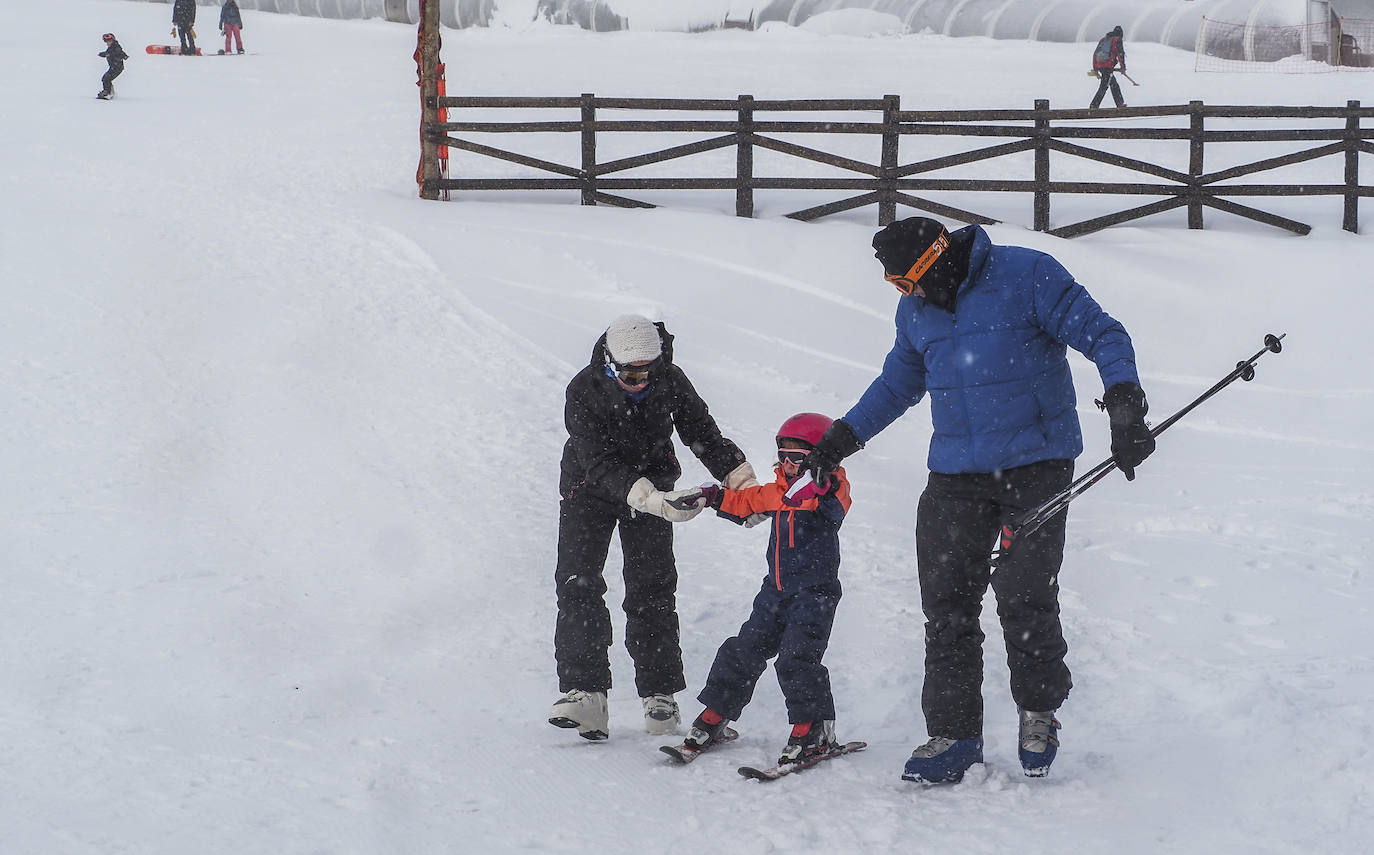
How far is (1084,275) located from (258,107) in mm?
13421

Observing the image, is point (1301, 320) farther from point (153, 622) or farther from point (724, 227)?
point (153, 622)

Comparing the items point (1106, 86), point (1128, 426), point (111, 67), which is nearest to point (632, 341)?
point (1128, 426)

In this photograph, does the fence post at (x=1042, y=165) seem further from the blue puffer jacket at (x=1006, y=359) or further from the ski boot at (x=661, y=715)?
the ski boot at (x=661, y=715)

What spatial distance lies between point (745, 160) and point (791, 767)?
9.17m

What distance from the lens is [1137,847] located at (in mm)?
3424

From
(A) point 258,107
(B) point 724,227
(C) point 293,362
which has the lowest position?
(C) point 293,362

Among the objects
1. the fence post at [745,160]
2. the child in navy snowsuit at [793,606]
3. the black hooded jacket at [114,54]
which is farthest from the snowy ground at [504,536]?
the black hooded jacket at [114,54]

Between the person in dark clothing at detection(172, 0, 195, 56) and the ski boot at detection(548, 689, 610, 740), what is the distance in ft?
84.4

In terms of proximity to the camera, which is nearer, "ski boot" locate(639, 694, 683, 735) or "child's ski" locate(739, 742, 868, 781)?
"child's ski" locate(739, 742, 868, 781)

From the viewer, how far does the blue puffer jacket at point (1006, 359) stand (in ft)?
12.4

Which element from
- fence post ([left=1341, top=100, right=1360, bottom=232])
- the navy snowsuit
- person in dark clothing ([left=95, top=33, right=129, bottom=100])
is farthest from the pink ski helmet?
person in dark clothing ([left=95, top=33, right=129, bottom=100])

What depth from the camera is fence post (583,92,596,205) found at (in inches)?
488

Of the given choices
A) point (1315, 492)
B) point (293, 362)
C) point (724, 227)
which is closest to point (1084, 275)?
point (724, 227)

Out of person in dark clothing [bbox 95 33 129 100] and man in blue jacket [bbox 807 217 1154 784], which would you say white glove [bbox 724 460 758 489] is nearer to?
man in blue jacket [bbox 807 217 1154 784]
